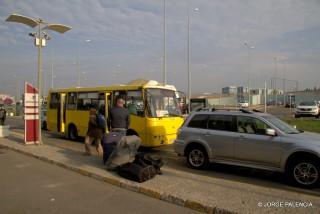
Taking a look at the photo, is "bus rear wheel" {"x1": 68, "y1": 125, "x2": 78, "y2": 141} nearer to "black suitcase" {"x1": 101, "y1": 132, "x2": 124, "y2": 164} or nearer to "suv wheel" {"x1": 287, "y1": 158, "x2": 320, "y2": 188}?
"black suitcase" {"x1": 101, "y1": 132, "x2": 124, "y2": 164}

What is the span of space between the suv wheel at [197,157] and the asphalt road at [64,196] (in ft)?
9.62

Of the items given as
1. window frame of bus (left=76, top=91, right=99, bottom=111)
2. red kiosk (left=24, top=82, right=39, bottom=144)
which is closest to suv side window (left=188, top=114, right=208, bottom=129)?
window frame of bus (left=76, top=91, right=99, bottom=111)

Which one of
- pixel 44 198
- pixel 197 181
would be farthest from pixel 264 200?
pixel 44 198

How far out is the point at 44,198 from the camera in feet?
21.1

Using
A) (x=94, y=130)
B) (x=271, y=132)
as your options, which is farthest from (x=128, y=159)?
(x=94, y=130)

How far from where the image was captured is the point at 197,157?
9.57m

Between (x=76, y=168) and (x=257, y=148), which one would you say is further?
(x=76, y=168)

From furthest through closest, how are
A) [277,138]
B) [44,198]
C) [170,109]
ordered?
[170,109] < [277,138] < [44,198]

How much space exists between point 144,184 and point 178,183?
0.70m

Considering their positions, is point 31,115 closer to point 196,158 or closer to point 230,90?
point 196,158

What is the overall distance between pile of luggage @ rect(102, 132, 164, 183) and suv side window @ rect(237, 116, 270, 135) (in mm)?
2228

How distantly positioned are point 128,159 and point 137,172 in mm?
953

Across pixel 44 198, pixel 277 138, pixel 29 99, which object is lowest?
pixel 44 198

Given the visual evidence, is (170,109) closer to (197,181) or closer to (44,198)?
(197,181)
